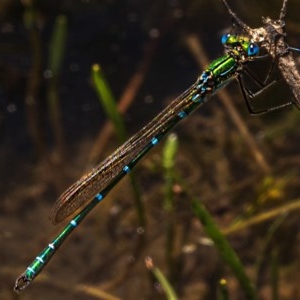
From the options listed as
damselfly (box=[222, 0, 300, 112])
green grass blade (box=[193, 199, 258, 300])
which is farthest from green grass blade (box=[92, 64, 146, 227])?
damselfly (box=[222, 0, 300, 112])

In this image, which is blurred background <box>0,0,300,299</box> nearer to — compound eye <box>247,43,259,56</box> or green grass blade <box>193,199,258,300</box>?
green grass blade <box>193,199,258,300</box>

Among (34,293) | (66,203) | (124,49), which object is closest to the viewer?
(66,203)

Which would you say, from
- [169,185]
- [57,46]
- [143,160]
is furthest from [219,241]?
[57,46]

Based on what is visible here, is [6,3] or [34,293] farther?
[6,3]

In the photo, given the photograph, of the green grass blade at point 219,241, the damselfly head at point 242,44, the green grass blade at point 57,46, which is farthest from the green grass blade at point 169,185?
the green grass blade at point 57,46

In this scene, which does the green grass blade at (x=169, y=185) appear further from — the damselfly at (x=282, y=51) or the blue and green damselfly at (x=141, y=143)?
the damselfly at (x=282, y=51)

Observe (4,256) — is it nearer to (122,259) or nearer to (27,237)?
(27,237)

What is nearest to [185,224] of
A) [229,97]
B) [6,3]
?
[229,97]

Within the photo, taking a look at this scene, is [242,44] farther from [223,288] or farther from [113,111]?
[223,288]
